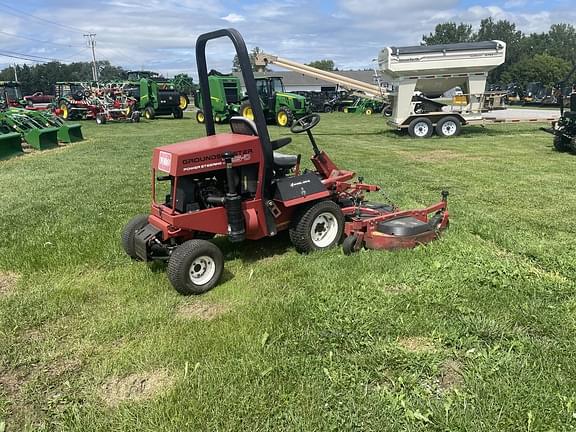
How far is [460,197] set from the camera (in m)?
7.22

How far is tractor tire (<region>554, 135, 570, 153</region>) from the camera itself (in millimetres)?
11625

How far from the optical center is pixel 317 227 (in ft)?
16.4

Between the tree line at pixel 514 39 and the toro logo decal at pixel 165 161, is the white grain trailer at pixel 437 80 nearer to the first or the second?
the toro logo decal at pixel 165 161

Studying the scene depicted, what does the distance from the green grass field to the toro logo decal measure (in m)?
0.97

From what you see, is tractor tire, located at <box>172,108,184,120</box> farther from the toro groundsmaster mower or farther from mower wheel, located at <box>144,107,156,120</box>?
the toro groundsmaster mower

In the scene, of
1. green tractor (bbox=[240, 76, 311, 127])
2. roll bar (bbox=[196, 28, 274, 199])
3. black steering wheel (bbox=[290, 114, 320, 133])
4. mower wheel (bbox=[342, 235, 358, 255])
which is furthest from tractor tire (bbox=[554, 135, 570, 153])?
green tractor (bbox=[240, 76, 311, 127])

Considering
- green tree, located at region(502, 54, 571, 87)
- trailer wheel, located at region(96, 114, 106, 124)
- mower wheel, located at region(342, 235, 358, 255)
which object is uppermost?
green tree, located at region(502, 54, 571, 87)

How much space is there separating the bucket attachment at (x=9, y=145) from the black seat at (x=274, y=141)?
9.52m

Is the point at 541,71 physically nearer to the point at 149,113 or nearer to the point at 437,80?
the point at 149,113

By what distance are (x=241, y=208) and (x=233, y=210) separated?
132 millimetres

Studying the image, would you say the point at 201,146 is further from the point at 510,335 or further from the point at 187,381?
the point at 510,335

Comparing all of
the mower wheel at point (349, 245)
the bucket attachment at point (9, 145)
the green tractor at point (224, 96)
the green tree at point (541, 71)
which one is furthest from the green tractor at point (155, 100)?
the green tree at point (541, 71)

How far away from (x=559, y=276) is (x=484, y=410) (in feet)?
6.86

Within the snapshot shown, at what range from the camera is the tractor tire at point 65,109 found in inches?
983
